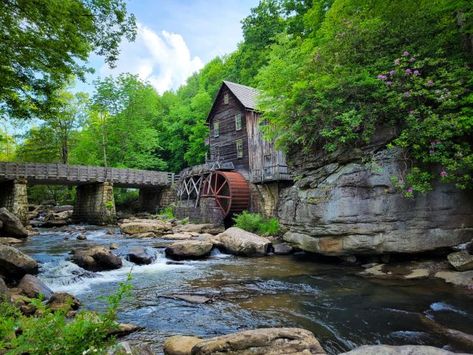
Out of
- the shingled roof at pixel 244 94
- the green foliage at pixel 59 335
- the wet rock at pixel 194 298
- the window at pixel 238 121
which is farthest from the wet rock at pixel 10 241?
the shingled roof at pixel 244 94

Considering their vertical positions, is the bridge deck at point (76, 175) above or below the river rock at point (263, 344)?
above

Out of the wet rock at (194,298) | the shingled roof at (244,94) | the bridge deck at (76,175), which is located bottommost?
the wet rock at (194,298)

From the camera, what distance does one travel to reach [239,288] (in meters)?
7.43

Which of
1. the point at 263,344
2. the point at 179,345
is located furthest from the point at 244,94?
the point at 263,344

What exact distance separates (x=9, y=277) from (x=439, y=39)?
11117mm

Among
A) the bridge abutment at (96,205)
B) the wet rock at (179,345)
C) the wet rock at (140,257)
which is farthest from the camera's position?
the bridge abutment at (96,205)

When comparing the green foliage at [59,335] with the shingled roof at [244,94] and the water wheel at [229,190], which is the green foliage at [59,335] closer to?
the water wheel at [229,190]

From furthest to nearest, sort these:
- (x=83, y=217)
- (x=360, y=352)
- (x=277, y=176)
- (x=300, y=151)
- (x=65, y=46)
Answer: (x=83, y=217)
(x=277, y=176)
(x=300, y=151)
(x=65, y=46)
(x=360, y=352)

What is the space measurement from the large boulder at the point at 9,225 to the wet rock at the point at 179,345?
11775mm

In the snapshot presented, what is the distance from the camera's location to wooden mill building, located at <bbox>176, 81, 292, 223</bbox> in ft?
62.7

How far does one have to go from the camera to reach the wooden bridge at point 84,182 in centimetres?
2142

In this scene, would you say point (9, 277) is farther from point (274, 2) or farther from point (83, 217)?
point (274, 2)

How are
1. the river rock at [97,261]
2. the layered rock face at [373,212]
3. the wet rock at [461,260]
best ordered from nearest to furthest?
the wet rock at [461,260], the layered rock face at [373,212], the river rock at [97,261]

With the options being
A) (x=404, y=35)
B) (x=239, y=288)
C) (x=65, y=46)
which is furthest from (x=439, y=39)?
(x=65, y=46)
